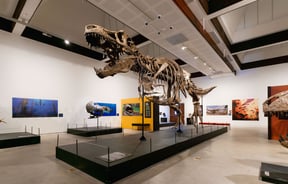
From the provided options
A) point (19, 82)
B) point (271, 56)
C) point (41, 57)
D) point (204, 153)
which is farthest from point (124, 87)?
point (271, 56)

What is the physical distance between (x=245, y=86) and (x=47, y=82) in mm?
15138

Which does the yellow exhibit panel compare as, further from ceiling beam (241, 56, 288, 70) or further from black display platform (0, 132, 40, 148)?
ceiling beam (241, 56, 288, 70)

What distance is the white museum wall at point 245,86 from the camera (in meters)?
12.8

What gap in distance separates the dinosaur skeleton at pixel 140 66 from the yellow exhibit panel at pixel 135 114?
3.97m

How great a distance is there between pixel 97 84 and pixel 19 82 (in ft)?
14.9

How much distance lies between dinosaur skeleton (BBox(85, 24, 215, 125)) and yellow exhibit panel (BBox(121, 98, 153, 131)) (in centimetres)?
397

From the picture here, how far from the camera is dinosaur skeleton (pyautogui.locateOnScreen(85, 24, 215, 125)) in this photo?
3102 millimetres

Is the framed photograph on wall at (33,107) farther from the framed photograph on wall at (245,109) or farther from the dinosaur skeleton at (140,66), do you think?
the framed photograph on wall at (245,109)

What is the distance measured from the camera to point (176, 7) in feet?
17.0

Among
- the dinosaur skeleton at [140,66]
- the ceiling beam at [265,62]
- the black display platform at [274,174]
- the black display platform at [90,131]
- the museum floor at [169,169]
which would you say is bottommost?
the black display platform at [90,131]

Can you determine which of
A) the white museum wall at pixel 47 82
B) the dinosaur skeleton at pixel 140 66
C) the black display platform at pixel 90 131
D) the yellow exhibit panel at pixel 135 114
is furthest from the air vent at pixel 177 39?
the white museum wall at pixel 47 82

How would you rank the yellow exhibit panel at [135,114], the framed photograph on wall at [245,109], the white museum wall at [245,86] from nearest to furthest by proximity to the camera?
1. the yellow exhibit panel at [135,114]
2. the white museum wall at [245,86]
3. the framed photograph on wall at [245,109]

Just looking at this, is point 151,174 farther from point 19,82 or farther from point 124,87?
point 124,87

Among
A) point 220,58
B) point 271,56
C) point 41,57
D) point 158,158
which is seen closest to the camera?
point 158,158
